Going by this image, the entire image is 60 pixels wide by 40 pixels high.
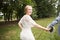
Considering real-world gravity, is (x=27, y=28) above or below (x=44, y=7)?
above

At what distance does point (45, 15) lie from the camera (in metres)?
22.8

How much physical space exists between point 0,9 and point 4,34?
3426 millimetres

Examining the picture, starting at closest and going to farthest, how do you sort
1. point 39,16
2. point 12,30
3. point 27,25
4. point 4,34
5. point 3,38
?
point 27,25
point 3,38
point 4,34
point 12,30
point 39,16

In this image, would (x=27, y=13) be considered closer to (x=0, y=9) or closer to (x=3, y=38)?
(x=3, y=38)

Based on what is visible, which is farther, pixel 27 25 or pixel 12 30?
pixel 12 30

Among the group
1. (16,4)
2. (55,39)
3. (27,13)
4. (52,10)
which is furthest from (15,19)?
(27,13)

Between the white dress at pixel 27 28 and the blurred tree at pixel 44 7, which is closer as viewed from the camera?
the white dress at pixel 27 28

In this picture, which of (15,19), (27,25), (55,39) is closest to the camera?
(27,25)

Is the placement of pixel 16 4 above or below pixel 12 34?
above

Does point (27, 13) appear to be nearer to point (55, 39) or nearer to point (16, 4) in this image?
point (55, 39)

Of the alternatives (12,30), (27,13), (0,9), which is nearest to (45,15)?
(0,9)

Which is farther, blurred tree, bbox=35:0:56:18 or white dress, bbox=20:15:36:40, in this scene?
blurred tree, bbox=35:0:56:18

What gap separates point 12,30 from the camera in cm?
1323

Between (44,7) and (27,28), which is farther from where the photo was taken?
(44,7)
